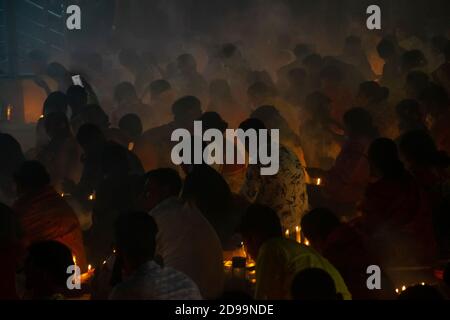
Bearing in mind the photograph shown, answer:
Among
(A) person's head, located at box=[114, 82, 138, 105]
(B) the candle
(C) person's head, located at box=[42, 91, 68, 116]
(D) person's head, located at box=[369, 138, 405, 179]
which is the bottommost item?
(B) the candle

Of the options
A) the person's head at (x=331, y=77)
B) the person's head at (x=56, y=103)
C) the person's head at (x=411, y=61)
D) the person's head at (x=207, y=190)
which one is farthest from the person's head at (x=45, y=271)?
the person's head at (x=411, y=61)

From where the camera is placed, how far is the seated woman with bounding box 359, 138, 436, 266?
5.59 meters

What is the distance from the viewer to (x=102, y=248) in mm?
6219

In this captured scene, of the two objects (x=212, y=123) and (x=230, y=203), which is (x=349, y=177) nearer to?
(x=212, y=123)

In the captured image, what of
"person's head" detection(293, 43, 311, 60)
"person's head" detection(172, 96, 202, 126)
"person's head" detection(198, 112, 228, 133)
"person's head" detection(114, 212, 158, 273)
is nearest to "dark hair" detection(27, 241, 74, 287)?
"person's head" detection(114, 212, 158, 273)

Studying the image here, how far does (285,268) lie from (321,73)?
652 centimetres

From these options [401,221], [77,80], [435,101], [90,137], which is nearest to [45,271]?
[401,221]

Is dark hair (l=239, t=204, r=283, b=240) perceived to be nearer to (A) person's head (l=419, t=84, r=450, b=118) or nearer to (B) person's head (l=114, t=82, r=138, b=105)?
(A) person's head (l=419, t=84, r=450, b=118)

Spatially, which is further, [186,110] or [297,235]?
[186,110]

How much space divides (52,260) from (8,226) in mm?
1022

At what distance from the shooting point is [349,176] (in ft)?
23.4

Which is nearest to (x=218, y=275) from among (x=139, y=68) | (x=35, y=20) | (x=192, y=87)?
(x=192, y=87)

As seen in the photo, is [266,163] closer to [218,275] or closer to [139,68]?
[218,275]

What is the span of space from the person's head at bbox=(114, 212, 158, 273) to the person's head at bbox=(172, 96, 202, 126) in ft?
13.6
